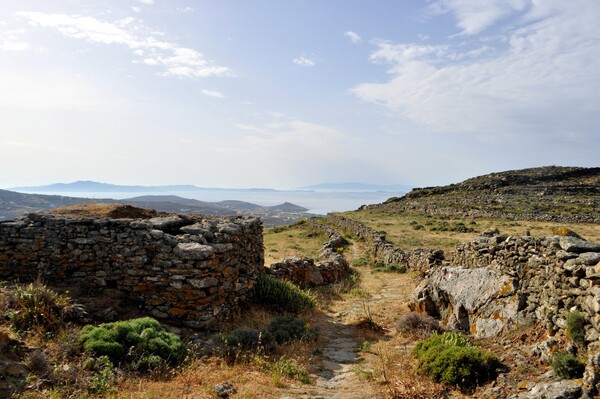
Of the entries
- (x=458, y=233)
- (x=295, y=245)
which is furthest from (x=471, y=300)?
(x=458, y=233)

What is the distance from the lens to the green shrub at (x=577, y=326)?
5992mm

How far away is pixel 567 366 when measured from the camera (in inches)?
214

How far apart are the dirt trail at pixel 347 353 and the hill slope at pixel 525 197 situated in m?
30.2

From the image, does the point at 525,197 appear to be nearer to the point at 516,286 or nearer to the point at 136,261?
the point at 516,286

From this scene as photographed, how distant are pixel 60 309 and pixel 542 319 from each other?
383 inches

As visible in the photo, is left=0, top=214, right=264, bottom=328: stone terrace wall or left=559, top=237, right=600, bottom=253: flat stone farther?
left=0, top=214, right=264, bottom=328: stone terrace wall

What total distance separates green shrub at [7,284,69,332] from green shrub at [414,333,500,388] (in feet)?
23.9

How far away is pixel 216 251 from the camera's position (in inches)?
387

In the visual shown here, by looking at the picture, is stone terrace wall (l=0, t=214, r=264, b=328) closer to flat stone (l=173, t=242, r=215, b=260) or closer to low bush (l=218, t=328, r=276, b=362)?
flat stone (l=173, t=242, r=215, b=260)

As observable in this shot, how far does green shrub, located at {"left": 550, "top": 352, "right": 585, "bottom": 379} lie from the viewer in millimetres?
5375

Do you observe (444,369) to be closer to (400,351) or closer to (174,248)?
(400,351)

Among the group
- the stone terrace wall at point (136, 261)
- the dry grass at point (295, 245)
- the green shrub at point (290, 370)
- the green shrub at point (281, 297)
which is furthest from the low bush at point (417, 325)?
the dry grass at point (295, 245)

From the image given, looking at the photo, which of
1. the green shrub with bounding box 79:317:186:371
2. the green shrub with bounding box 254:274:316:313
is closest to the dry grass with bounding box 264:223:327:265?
the green shrub with bounding box 254:274:316:313

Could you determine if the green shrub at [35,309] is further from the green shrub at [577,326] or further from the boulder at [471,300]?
the green shrub at [577,326]
